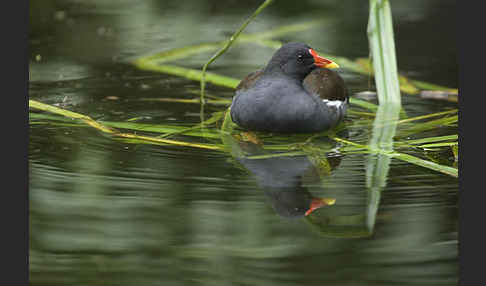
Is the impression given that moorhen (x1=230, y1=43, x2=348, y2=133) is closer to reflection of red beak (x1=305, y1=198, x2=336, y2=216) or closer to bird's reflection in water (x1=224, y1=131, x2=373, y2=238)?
bird's reflection in water (x1=224, y1=131, x2=373, y2=238)

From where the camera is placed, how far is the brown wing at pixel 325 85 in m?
5.64

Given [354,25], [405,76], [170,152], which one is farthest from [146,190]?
[354,25]

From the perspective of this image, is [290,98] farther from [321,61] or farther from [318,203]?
[318,203]

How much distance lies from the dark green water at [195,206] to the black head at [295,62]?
496 mm

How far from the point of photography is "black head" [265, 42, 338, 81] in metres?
5.55

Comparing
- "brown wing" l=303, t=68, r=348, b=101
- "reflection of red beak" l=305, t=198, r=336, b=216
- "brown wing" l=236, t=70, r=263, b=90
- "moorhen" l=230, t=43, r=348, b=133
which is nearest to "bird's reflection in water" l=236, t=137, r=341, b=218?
"reflection of red beak" l=305, t=198, r=336, b=216

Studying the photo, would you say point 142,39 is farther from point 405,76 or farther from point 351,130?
point 351,130

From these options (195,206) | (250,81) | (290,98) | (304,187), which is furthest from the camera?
(250,81)

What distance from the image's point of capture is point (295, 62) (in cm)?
557

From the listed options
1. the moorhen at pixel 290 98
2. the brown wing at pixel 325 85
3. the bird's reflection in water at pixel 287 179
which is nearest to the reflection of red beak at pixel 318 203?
the bird's reflection in water at pixel 287 179

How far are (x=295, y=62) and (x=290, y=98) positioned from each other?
351 mm

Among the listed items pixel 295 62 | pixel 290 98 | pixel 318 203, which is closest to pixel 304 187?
pixel 318 203

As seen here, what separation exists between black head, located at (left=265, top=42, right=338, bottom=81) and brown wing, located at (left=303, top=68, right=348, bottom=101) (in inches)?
5.7

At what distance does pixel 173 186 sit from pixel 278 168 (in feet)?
2.16
